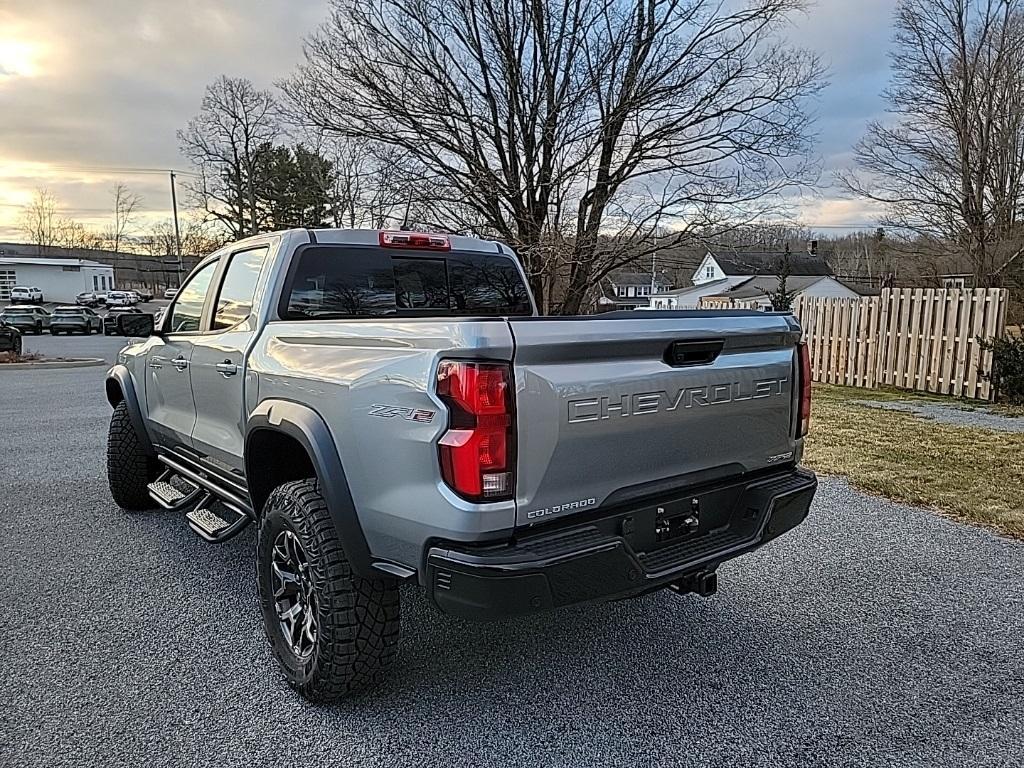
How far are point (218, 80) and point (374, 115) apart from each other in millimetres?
32528

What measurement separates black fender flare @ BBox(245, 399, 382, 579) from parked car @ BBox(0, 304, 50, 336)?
36050 mm

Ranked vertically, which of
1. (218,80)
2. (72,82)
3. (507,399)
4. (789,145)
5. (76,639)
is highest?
(218,80)

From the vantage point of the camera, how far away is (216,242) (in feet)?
137

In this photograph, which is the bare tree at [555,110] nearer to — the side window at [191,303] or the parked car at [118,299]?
the side window at [191,303]

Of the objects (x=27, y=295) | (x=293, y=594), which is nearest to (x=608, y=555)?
(x=293, y=594)

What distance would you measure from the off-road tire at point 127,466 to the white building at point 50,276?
64322mm

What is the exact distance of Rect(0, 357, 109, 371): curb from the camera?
55.7 feet

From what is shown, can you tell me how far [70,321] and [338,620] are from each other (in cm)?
3747

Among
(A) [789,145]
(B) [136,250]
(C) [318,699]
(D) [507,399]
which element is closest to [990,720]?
(D) [507,399]

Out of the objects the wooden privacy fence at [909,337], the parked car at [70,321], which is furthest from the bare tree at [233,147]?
the wooden privacy fence at [909,337]

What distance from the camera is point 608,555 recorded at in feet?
7.65

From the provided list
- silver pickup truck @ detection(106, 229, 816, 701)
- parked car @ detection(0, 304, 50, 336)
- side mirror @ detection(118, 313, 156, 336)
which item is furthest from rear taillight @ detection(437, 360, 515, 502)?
parked car @ detection(0, 304, 50, 336)

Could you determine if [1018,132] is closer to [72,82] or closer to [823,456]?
[823,456]

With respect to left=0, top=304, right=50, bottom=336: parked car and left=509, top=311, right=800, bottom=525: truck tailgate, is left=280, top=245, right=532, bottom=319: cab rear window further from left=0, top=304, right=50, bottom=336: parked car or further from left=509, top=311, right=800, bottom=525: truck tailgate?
left=0, top=304, right=50, bottom=336: parked car
